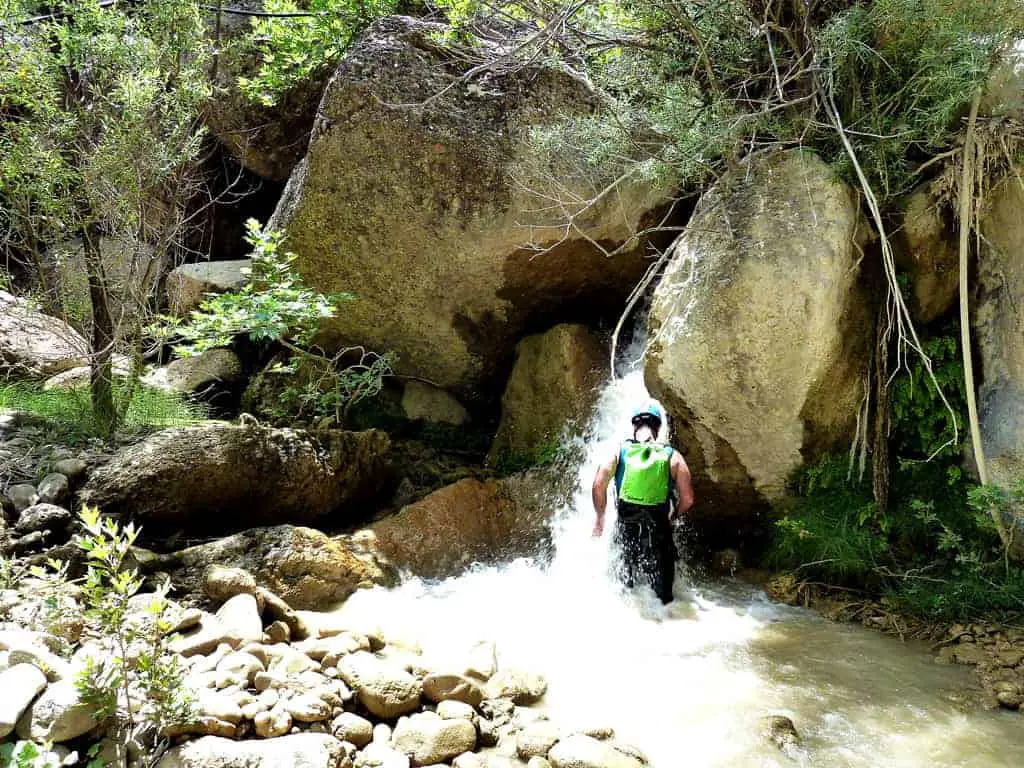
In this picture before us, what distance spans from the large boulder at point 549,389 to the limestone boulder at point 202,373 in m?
3.27

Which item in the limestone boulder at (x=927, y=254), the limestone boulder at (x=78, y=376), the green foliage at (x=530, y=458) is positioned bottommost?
the green foliage at (x=530, y=458)

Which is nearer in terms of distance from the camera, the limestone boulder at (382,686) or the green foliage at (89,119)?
the limestone boulder at (382,686)

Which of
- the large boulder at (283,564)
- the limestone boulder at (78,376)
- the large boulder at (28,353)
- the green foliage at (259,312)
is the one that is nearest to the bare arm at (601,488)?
the large boulder at (283,564)

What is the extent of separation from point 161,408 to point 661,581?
4761mm

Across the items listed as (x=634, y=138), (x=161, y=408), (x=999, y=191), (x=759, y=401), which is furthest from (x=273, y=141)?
(x=999, y=191)

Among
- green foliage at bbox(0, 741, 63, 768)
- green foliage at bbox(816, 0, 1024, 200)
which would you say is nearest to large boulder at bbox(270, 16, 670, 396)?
green foliage at bbox(816, 0, 1024, 200)

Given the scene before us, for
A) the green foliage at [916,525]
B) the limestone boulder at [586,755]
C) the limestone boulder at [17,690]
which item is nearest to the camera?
the limestone boulder at [17,690]

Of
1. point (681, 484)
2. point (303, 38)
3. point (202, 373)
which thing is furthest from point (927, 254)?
point (202, 373)

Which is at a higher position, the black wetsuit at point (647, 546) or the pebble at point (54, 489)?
the pebble at point (54, 489)

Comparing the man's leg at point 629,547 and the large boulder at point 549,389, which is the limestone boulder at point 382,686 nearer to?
the man's leg at point 629,547

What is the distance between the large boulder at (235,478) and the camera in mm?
4828

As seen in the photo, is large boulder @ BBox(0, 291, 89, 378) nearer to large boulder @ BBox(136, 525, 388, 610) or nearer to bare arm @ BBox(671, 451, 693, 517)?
large boulder @ BBox(136, 525, 388, 610)

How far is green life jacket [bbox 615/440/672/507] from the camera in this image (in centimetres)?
480

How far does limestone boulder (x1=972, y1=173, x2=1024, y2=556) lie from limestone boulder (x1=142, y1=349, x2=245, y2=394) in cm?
714
